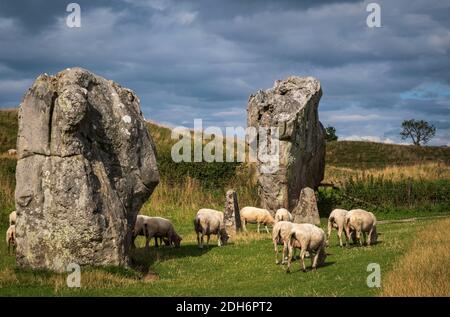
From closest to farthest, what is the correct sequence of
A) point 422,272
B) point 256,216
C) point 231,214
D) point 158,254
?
point 422,272
point 158,254
point 231,214
point 256,216

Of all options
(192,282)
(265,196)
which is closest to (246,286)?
(192,282)

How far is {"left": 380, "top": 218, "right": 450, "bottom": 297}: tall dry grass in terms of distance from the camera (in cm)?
1359

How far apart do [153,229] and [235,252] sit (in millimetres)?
3526

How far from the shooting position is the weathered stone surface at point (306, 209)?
3301cm

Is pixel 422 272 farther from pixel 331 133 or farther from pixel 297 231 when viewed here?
pixel 331 133

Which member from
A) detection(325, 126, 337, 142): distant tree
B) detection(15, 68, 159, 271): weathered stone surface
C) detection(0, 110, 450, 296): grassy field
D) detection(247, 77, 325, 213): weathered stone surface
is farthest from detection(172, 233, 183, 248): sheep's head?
detection(325, 126, 337, 142): distant tree

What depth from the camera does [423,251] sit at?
723 inches

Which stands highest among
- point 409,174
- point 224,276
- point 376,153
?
point 376,153

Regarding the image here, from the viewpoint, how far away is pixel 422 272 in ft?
50.1

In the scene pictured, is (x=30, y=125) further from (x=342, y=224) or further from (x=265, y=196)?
(x=265, y=196)

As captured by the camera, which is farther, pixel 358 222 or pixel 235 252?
pixel 235 252

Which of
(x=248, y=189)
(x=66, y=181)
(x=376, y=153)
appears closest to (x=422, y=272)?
(x=66, y=181)

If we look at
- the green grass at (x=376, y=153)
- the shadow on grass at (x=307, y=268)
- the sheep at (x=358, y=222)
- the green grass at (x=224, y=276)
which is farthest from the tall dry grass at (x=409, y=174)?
the shadow on grass at (x=307, y=268)

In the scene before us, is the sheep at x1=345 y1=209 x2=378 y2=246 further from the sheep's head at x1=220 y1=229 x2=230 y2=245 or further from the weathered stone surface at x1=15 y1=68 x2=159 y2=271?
the weathered stone surface at x1=15 y1=68 x2=159 y2=271
